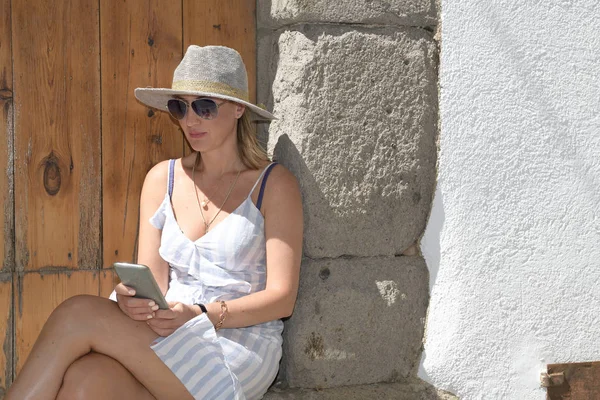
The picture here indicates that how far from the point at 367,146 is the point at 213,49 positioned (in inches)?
25.1

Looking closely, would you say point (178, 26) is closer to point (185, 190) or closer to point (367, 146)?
point (185, 190)

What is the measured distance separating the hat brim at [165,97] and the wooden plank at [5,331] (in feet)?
2.53

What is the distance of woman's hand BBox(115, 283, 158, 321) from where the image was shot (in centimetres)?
247

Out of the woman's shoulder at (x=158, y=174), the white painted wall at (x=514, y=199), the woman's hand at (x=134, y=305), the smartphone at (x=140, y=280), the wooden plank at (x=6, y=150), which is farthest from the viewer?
the white painted wall at (x=514, y=199)

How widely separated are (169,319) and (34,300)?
66cm

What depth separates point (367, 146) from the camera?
2.97 meters

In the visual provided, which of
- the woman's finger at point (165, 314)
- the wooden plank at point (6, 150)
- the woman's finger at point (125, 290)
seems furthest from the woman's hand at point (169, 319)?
the wooden plank at point (6, 150)

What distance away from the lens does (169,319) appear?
2533mm

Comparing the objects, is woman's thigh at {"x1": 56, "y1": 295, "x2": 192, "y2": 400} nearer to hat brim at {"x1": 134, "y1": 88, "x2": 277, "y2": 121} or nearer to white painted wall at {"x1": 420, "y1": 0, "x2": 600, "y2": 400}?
hat brim at {"x1": 134, "y1": 88, "x2": 277, "y2": 121}

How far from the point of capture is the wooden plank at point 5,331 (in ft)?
9.46

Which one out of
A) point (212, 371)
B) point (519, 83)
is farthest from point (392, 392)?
point (519, 83)

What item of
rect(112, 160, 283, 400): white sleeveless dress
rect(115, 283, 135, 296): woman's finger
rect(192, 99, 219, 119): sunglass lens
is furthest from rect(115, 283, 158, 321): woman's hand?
rect(192, 99, 219, 119): sunglass lens

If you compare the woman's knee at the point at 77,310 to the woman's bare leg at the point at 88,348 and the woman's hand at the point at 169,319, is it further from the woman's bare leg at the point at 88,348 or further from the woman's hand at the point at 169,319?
the woman's hand at the point at 169,319

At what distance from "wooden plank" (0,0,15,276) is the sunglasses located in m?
0.57
